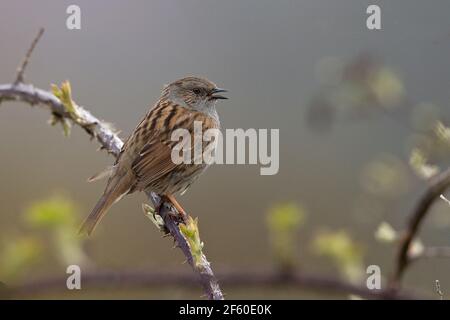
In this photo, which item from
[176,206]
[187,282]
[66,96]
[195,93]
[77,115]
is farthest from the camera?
[195,93]

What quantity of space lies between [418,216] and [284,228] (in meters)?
0.38

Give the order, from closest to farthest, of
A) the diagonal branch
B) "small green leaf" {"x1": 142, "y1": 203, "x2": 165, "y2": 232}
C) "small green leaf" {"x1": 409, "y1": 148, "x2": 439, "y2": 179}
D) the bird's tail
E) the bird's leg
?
"small green leaf" {"x1": 409, "y1": 148, "x2": 439, "y2": 179}, "small green leaf" {"x1": 142, "y1": 203, "x2": 165, "y2": 232}, the diagonal branch, the bird's leg, the bird's tail

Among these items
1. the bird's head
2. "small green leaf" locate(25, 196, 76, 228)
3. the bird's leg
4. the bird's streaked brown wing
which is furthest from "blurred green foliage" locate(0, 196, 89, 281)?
the bird's head

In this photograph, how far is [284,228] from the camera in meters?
1.97

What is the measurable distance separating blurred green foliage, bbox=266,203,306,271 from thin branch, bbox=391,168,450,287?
294 mm

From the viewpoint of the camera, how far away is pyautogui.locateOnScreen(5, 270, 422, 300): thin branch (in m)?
1.35

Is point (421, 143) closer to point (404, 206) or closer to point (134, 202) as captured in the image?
point (404, 206)

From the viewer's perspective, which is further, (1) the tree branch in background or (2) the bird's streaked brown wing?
(2) the bird's streaked brown wing

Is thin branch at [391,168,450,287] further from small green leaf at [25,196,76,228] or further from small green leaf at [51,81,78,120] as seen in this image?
small green leaf at [51,81,78,120]

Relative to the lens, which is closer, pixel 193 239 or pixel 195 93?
pixel 193 239

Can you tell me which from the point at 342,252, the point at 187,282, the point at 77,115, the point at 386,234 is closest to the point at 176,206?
the point at 77,115

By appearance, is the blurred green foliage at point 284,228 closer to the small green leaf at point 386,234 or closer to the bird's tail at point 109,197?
the small green leaf at point 386,234

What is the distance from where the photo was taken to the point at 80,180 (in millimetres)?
7559

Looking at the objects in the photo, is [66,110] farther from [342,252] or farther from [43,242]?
[342,252]
